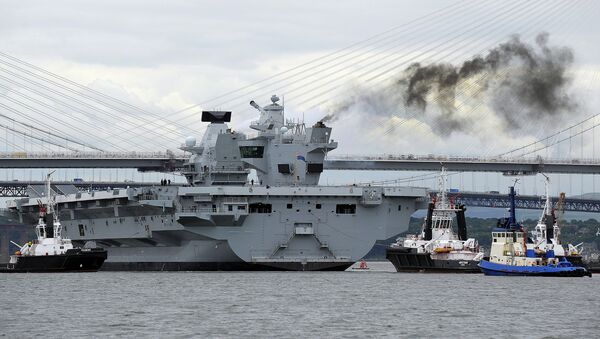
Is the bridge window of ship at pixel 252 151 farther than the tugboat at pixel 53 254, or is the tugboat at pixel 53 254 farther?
the bridge window of ship at pixel 252 151

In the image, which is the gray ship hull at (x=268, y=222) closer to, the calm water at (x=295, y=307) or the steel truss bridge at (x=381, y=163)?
the calm water at (x=295, y=307)

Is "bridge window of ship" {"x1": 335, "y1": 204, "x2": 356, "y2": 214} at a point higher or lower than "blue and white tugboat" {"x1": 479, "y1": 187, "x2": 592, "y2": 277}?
higher

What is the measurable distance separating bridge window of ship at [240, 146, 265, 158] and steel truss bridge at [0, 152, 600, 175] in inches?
1924

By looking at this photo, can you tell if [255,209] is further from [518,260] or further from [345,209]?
[518,260]

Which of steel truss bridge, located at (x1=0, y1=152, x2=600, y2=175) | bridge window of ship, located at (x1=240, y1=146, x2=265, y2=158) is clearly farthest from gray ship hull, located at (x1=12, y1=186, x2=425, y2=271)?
→ steel truss bridge, located at (x1=0, y1=152, x2=600, y2=175)

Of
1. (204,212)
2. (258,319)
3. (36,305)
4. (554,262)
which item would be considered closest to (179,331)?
(258,319)

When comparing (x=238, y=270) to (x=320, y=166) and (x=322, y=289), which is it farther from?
(x=322, y=289)

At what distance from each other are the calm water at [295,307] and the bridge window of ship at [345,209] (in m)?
3.35

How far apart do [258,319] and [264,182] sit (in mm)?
27325

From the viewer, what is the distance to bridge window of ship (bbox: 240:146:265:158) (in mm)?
64312

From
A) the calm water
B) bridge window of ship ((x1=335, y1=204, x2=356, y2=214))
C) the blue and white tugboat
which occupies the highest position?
bridge window of ship ((x1=335, y1=204, x2=356, y2=214))

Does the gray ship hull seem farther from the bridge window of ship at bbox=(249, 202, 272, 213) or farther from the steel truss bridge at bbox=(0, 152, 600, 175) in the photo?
the steel truss bridge at bbox=(0, 152, 600, 175)

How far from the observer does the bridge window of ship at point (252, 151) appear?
211 feet

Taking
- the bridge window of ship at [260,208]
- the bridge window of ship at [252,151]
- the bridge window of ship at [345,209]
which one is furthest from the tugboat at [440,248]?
the bridge window of ship at [260,208]
